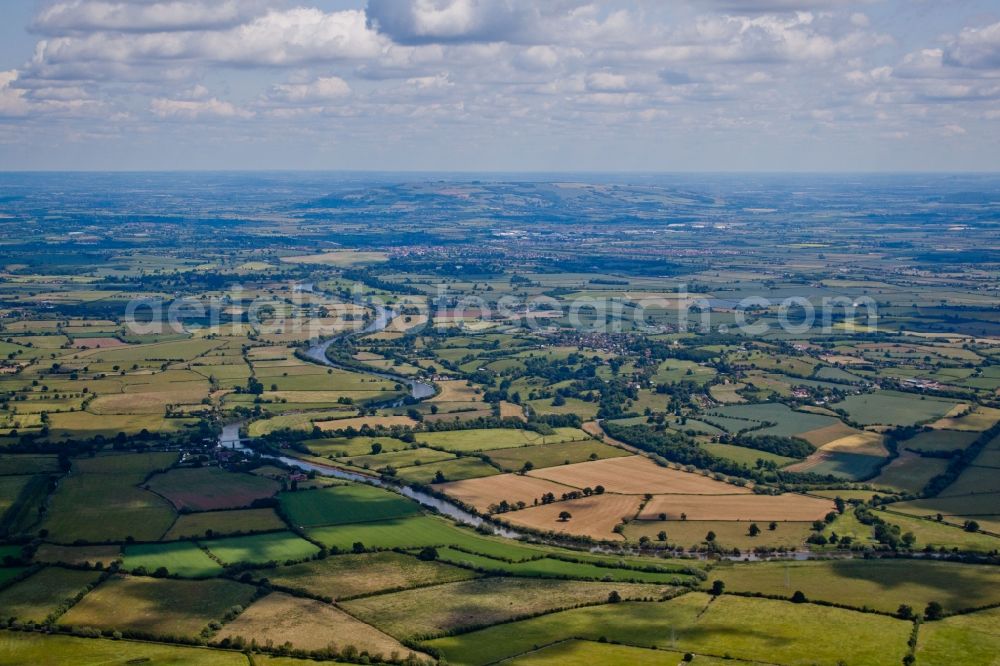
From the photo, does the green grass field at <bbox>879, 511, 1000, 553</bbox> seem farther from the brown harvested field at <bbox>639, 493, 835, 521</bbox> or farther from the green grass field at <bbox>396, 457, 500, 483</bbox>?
the green grass field at <bbox>396, 457, 500, 483</bbox>

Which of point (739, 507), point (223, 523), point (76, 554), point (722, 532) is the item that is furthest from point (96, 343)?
point (722, 532)

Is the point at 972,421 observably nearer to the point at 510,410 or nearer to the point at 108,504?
the point at 510,410

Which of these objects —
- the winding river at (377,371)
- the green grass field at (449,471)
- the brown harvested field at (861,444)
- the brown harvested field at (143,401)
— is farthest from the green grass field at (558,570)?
the brown harvested field at (143,401)

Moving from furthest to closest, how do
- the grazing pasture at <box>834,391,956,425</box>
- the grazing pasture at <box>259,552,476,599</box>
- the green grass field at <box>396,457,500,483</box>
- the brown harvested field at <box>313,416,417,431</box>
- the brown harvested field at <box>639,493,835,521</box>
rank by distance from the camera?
the grazing pasture at <box>834,391,956,425</box> → the brown harvested field at <box>313,416,417,431</box> → the green grass field at <box>396,457,500,483</box> → the brown harvested field at <box>639,493,835,521</box> → the grazing pasture at <box>259,552,476,599</box>

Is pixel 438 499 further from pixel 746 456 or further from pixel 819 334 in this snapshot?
pixel 819 334

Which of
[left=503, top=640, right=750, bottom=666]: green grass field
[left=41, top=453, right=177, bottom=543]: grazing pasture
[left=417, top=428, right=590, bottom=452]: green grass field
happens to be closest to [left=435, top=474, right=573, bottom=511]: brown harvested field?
[left=417, top=428, right=590, bottom=452]: green grass field
